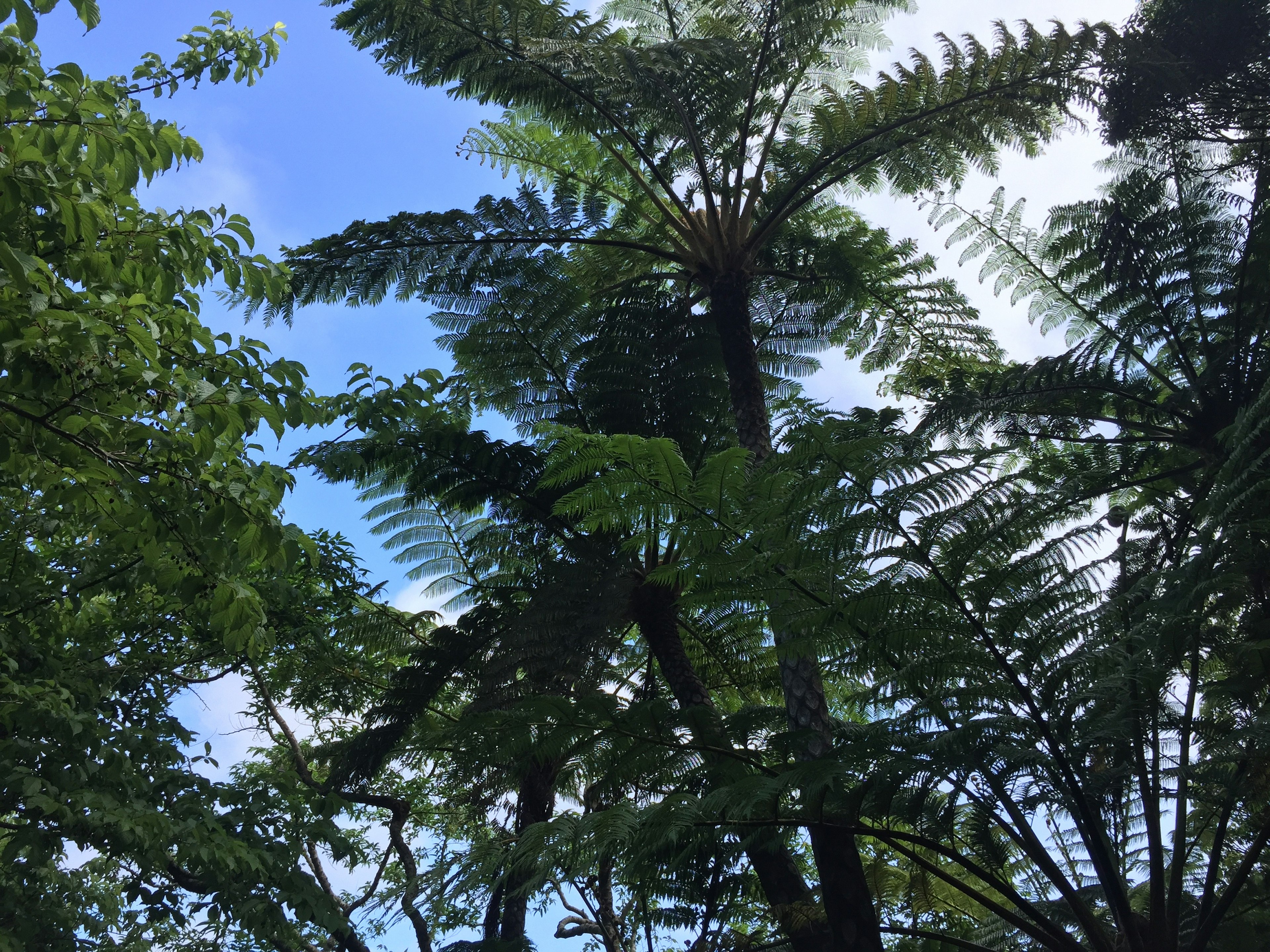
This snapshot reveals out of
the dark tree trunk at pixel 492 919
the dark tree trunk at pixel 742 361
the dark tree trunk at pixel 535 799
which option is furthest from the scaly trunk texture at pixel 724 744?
the dark tree trunk at pixel 492 919

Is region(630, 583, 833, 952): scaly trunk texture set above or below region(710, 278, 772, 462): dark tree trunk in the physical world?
below

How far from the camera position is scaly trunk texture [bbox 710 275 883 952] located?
4027mm

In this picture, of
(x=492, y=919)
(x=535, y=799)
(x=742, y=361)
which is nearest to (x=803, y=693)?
(x=742, y=361)

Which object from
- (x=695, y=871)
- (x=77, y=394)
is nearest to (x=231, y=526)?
(x=77, y=394)

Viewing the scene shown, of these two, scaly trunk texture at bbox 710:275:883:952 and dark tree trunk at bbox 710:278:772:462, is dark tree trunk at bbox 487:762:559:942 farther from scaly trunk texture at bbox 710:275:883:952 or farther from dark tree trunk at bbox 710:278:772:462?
dark tree trunk at bbox 710:278:772:462

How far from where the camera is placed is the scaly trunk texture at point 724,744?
4.27m

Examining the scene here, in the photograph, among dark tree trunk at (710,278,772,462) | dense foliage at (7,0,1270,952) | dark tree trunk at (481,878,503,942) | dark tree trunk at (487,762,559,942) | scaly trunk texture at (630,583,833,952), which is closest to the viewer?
dense foliage at (7,0,1270,952)

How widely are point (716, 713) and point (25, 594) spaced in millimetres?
3657

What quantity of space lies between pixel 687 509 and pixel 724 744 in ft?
3.72

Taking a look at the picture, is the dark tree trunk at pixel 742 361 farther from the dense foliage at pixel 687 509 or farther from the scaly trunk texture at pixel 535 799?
the scaly trunk texture at pixel 535 799

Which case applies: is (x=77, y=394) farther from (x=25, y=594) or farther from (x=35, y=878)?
(x=35, y=878)

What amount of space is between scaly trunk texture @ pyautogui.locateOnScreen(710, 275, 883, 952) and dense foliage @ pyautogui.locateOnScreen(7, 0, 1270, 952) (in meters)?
0.02

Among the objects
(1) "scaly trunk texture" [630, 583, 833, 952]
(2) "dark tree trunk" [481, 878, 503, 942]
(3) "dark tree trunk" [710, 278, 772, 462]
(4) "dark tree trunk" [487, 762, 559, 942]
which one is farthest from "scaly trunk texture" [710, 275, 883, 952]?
(2) "dark tree trunk" [481, 878, 503, 942]

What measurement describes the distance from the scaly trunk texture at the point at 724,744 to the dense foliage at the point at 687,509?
0.03 m
